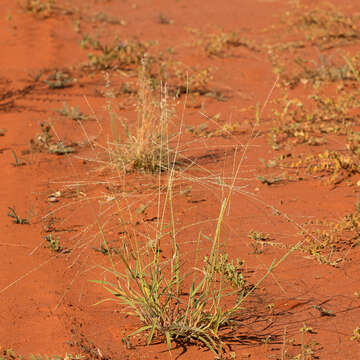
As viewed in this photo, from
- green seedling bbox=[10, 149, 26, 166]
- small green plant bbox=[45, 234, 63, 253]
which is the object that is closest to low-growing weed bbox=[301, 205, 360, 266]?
small green plant bbox=[45, 234, 63, 253]

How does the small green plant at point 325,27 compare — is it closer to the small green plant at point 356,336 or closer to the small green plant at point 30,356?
the small green plant at point 356,336

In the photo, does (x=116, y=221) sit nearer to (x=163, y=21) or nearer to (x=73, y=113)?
(x=73, y=113)

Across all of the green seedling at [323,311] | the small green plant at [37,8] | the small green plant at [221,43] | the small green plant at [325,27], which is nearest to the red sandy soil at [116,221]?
the green seedling at [323,311]

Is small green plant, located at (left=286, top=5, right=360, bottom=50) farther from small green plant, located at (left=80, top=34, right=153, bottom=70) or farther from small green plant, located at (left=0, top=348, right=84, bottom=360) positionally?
small green plant, located at (left=0, top=348, right=84, bottom=360)

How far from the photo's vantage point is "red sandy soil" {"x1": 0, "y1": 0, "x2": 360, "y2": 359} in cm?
276

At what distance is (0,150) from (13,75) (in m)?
2.15

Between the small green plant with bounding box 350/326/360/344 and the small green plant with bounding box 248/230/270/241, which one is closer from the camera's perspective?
the small green plant with bounding box 350/326/360/344

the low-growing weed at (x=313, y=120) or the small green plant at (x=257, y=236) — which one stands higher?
the low-growing weed at (x=313, y=120)

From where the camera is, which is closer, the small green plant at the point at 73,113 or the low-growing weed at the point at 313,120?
the low-growing weed at the point at 313,120

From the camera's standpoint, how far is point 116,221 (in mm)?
3725

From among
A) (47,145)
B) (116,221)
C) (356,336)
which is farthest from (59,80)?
(356,336)

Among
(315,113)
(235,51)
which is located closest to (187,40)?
(235,51)

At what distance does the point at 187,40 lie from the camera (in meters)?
8.22

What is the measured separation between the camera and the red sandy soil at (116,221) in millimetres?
2760
